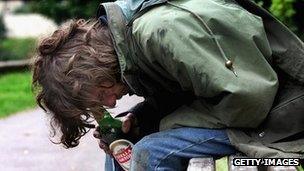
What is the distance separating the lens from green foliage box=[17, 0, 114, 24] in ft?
41.8

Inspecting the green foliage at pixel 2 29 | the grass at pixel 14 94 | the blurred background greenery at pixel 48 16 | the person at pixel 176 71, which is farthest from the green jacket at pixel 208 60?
the green foliage at pixel 2 29

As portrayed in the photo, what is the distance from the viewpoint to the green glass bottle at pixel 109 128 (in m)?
3.27

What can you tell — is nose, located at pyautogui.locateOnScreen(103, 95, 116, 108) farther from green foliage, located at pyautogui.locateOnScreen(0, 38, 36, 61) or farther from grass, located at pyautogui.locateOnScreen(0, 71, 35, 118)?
green foliage, located at pyautogui.locateOnScreen(0, 38, 36, 61)

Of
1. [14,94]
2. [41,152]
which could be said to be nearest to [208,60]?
[41,152]

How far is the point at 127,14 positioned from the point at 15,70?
1248 centimetres

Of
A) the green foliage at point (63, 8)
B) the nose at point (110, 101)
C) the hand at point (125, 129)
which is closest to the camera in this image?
the nose at point (110, 101)

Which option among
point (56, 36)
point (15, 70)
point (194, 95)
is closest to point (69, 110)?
point (56, 36)

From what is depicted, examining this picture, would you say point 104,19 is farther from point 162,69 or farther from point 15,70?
point 15,70

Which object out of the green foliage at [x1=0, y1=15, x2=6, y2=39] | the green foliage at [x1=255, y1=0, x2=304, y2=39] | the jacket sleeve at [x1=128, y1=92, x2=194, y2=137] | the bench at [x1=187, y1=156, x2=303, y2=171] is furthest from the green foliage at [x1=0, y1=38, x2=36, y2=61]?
the bench at [x1=187, y1=156, x2=303, y2=171]

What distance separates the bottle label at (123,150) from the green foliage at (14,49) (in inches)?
438

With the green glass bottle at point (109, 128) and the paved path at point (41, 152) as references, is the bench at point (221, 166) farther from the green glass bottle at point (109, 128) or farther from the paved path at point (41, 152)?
the paved path at point (41, 152)

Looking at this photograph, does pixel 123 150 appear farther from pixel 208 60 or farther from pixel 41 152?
pixel 41 152

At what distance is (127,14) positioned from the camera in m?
2.96

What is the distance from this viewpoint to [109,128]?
3289 mm
